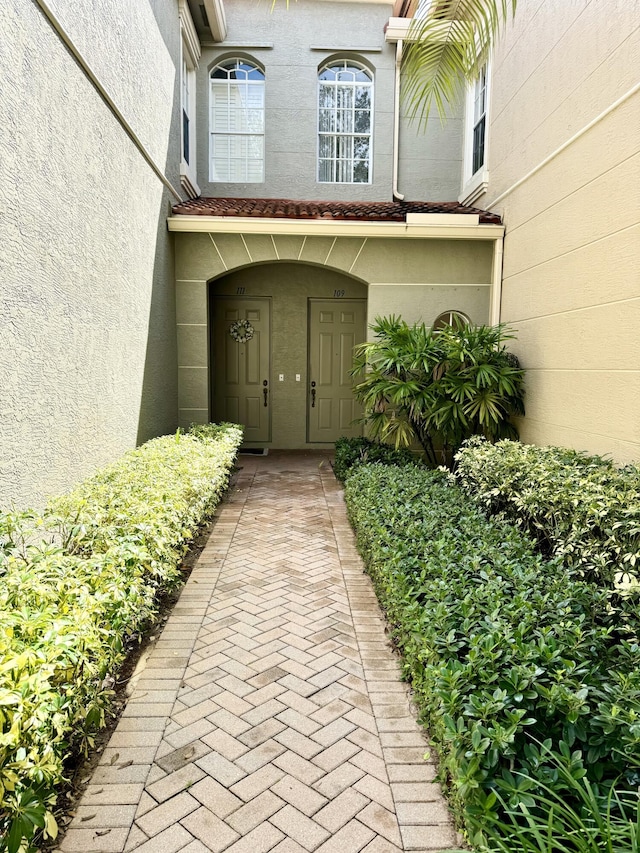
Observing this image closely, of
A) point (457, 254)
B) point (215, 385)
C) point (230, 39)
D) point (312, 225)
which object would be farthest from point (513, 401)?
point (230, 39)

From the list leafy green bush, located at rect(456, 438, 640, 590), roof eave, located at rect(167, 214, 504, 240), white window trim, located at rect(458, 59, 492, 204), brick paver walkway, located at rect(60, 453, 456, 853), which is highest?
white window trim, located at rect(458, 59, 492, 204)

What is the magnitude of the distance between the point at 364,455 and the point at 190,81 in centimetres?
700

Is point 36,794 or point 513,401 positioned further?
point 513,401

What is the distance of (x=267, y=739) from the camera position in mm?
2500

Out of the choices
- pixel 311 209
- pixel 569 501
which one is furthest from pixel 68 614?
pixel 311 209

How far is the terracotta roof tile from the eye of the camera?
7699mm

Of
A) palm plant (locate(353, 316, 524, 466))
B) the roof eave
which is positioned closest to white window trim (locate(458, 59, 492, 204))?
the roof eave

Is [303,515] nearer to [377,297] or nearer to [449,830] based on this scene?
[377,297]

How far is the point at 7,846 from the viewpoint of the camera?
1.50m

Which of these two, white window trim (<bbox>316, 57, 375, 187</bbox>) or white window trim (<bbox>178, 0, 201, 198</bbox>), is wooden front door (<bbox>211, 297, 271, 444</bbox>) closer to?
white window trim (<bbox>178, 0, 201, 198</bbox>)

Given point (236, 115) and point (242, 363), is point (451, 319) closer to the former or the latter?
point (242, 363)

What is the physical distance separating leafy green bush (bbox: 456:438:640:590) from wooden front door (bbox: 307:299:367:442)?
5.10 metres

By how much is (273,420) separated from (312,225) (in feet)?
12.5

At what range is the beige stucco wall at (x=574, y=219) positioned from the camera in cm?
475
